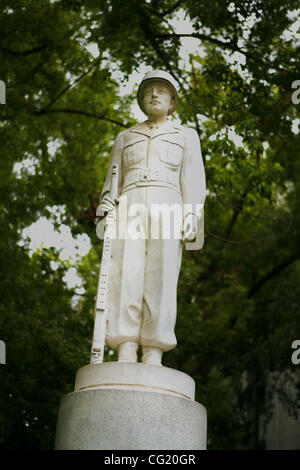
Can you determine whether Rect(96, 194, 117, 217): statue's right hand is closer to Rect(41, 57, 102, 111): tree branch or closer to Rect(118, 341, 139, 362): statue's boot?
Rect(118, 341, 139, 362): statue's boot

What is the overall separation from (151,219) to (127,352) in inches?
51.4

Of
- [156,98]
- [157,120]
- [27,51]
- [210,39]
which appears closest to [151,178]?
[157,120]

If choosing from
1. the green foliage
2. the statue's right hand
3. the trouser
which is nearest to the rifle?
the statue's right hand

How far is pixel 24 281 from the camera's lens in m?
11.5

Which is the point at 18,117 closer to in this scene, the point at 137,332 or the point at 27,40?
the point at 27,40

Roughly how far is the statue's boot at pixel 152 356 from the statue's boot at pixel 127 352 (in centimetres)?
10

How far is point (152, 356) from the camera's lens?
230 inches

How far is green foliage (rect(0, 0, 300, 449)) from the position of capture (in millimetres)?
10516

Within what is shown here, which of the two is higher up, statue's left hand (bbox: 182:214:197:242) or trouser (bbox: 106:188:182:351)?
statue's left hand (bbox: 182:214:197:242)

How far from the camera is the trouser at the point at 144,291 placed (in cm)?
582

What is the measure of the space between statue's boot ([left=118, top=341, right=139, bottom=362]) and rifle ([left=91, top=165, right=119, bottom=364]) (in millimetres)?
214

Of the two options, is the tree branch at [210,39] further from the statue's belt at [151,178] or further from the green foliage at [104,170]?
the statue's belt at [151,178]

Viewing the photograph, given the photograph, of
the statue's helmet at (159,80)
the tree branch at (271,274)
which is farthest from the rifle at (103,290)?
the tree branch at (271,274)
